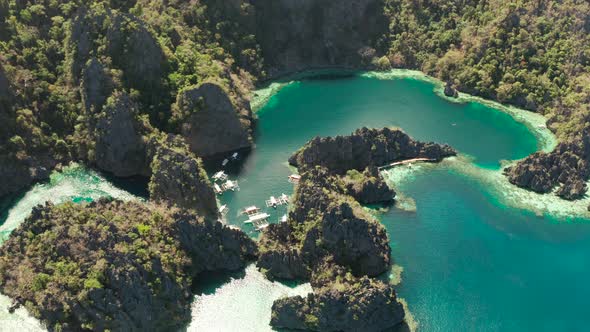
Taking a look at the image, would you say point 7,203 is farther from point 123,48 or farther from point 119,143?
point 123,48

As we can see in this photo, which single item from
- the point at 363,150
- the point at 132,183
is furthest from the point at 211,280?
the point at 363,150

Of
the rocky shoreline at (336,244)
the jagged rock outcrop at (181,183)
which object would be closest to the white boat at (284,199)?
the rocky shoreline at (336,244)

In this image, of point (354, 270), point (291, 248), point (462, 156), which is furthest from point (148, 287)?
point (462, 156)

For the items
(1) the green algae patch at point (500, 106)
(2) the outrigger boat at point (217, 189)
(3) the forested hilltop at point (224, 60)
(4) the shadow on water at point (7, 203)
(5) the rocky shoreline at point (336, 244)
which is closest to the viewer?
(5) the rocky shoreline at point (336, 244)

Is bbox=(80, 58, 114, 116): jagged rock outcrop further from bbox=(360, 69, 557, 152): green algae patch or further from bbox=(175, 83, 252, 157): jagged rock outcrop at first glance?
bbox=(360, 69, 557, 152): green algae patch

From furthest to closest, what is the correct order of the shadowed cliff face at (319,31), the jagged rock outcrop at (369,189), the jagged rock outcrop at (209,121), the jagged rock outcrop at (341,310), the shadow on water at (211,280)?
the shadowed cliff face at (319,31) → the jagged rock outcrop at (209,121) → the jagged rock outcrop at (369,189) → the shadow on water at (211,280) → the jagged rock outcrop at (341,310)

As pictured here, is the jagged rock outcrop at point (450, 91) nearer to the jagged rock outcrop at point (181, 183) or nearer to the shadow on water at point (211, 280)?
the jagged rock outcrop at point (181, 183)

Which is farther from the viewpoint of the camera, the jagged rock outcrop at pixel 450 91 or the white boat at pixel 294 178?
the jagged rock outcrop at pixel 450 91
